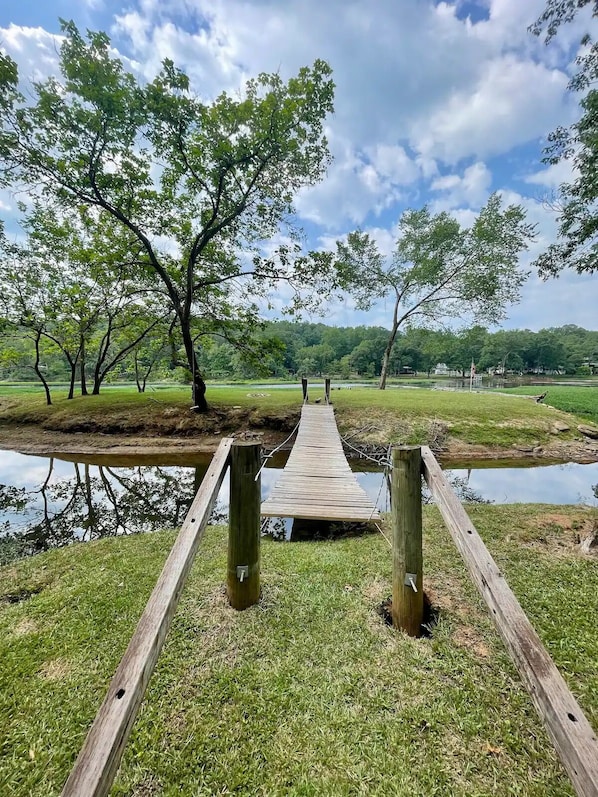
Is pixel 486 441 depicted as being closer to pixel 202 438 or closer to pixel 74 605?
pixel 202 438

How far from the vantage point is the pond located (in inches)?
206

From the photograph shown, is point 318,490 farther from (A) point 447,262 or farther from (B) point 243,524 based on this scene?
(A) point 447,262

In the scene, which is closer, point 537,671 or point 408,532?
point 537,671

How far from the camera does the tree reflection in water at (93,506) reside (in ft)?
16.3

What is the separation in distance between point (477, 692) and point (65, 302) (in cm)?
1376

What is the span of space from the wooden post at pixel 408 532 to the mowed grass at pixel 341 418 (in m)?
7.58

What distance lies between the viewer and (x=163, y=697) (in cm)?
185

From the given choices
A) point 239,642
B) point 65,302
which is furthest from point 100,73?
point 239,642

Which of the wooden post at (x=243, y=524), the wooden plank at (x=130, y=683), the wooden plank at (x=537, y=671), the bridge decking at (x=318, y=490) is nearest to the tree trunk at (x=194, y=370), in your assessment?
the bridge decking at (x=318, y=490)

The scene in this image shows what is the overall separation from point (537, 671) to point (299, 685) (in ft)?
4.14

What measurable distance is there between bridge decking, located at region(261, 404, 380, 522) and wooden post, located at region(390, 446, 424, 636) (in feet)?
5.71

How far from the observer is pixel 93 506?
6.16 metres

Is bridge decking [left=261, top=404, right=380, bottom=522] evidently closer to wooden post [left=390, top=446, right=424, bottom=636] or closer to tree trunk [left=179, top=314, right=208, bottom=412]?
wooden post [left=390, top=446, right=424, bottom=636]

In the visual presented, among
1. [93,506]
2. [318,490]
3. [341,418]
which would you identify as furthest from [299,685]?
[341,418]
